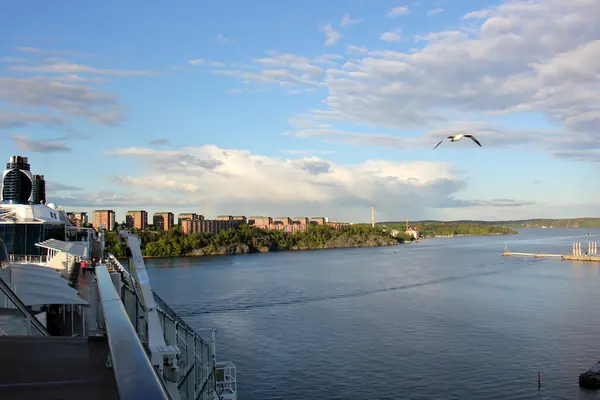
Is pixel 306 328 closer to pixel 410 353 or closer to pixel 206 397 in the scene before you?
pixel 410 353

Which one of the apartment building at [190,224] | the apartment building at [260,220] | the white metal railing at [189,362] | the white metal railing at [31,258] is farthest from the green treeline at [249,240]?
the white metal railing at [189,362]

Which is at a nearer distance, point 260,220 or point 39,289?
point 39,289

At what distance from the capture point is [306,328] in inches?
944

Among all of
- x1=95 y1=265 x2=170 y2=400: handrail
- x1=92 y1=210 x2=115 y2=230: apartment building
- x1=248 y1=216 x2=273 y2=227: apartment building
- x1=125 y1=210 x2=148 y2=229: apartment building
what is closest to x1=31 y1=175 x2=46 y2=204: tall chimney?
x1=95 y1=265 x2=170 y2=400: handrail

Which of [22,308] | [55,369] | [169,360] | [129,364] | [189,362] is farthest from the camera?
[189,362]

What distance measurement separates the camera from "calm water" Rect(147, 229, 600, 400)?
1630cm

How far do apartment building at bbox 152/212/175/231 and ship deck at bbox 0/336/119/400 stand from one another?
100520 millimetres

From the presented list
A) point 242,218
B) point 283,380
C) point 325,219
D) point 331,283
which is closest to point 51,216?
point 283,380

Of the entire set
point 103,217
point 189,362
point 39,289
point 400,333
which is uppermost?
point 103,217

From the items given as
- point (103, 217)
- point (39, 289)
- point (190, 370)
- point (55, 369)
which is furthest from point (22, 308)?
point (103, 217)

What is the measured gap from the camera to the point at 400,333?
898 inches

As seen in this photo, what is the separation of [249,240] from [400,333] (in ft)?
237

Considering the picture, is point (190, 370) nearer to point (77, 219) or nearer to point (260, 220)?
point (77, 219)

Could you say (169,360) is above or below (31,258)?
below
